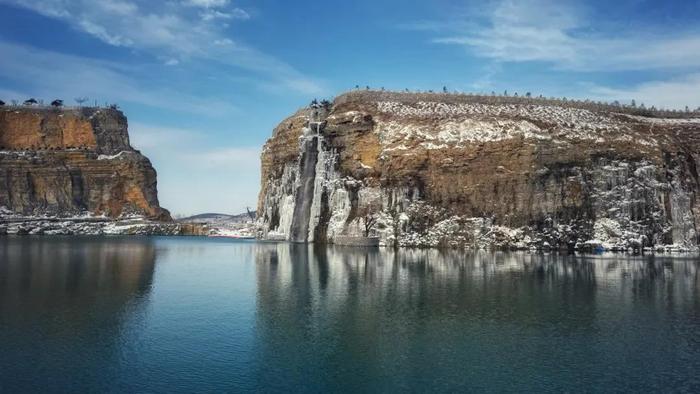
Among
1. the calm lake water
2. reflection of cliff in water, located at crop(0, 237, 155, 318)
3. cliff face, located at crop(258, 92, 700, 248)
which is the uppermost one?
cliff face, located at crop(258, 92, 700, 248)

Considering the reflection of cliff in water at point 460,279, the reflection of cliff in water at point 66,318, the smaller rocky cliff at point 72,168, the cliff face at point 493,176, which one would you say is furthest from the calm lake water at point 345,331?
the smaller rocky cliff at point 72,168

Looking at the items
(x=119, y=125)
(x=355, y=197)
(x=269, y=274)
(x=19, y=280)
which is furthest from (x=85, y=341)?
(x=119, y=125)

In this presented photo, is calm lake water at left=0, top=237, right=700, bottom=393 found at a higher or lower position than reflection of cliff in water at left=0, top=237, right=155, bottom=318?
lower

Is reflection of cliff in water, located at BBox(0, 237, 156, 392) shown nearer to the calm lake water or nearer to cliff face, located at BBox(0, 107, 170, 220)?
the calm lake water

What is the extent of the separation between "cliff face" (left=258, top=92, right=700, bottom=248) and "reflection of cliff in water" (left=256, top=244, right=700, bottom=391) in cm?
1901

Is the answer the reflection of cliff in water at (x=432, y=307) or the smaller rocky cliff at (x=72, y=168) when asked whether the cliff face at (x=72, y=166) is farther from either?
the reflection of cliff in water at (x=432, y=307)

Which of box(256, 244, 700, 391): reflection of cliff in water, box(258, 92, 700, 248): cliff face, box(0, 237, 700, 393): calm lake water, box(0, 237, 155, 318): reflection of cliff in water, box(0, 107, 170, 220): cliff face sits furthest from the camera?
box(0, 107, 170, 220): cliff face

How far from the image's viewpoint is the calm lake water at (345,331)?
1917cm

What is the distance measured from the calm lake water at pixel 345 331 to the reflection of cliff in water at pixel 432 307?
0.12m

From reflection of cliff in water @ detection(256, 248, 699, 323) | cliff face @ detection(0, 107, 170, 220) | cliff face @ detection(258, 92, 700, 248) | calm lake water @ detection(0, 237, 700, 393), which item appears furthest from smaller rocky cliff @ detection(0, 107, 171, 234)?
calm lake water @ detection(0, 237, 700, 393)

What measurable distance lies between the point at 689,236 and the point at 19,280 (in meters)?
78.5

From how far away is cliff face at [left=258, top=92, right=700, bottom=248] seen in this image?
7538cm

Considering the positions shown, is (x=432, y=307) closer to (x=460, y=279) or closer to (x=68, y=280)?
(x=460, y=279)

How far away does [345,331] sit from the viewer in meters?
25.9
